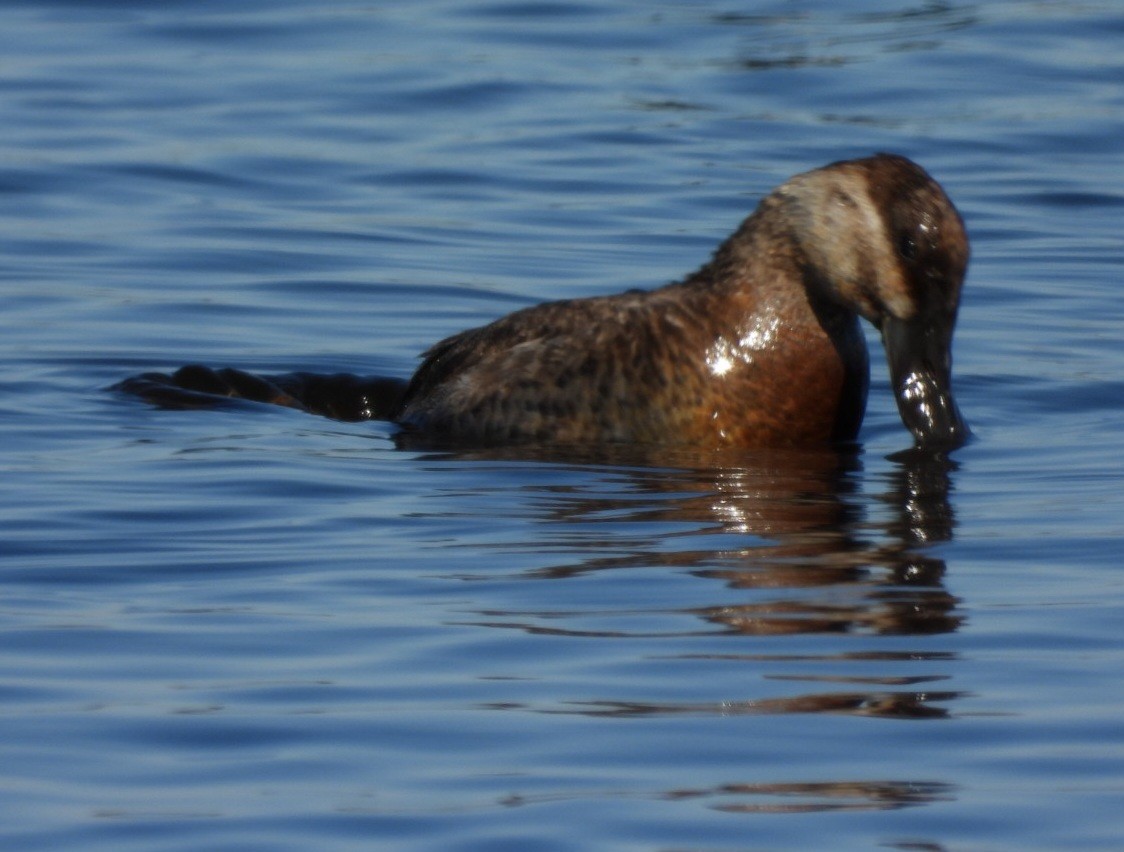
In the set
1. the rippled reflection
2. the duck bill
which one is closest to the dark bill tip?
the duck bill

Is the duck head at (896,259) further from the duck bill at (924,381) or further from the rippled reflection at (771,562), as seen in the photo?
the rippled reflection at (771,562)

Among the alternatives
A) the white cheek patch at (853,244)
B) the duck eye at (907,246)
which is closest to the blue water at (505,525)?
the white cheek patch at (853,244)

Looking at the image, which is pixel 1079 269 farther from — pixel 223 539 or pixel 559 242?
pixel 223 539

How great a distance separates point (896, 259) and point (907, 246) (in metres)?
0.06

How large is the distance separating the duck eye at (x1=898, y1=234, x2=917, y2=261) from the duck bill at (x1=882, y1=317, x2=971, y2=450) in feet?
0.87

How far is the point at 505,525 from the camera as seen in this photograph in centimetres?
696

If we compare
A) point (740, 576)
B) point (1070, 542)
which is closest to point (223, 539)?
point (740, 576)

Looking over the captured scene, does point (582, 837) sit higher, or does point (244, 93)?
point (244, 93)

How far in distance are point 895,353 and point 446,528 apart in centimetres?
206

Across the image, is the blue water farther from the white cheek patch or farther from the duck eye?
the duck eye

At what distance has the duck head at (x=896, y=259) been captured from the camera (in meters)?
8.08

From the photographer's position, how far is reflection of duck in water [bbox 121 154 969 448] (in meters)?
8.14

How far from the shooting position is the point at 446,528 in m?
6.93

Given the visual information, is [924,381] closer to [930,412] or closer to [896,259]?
[930,412]
